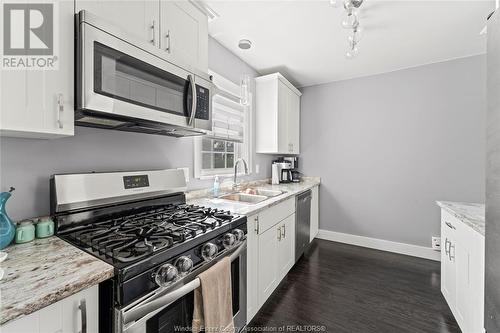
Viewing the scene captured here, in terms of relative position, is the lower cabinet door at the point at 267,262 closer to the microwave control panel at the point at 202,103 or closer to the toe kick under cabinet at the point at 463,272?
the microwave control panel at the point at 202,103

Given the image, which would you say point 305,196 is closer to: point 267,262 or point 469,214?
point 267,262

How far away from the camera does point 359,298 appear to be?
6.68 feet

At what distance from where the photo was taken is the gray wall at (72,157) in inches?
40.1

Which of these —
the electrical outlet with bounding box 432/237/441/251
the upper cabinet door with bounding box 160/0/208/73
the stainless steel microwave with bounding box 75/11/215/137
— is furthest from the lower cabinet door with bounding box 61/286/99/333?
the electrical outlet with bounding box 432/237/441/251

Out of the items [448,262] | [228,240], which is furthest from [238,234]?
[448,262]

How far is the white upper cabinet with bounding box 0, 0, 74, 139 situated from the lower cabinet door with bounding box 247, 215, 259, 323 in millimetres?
1169

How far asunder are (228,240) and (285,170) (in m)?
2.32

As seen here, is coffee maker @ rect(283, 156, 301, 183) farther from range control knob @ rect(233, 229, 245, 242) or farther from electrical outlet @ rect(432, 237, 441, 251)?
range control knob @ rect(233, 229, 245, 242)

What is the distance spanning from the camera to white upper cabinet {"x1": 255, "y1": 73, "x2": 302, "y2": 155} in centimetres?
292

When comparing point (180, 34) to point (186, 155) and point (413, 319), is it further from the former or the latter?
point (413, 319)

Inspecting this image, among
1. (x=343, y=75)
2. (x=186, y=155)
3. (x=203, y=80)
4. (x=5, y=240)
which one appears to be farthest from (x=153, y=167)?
(x=343, y=75)

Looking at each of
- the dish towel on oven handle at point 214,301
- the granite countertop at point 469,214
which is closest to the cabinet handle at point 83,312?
the dish towel on oven handle at point 214,301

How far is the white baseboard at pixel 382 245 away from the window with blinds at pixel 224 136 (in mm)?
1860

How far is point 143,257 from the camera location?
0.82m
